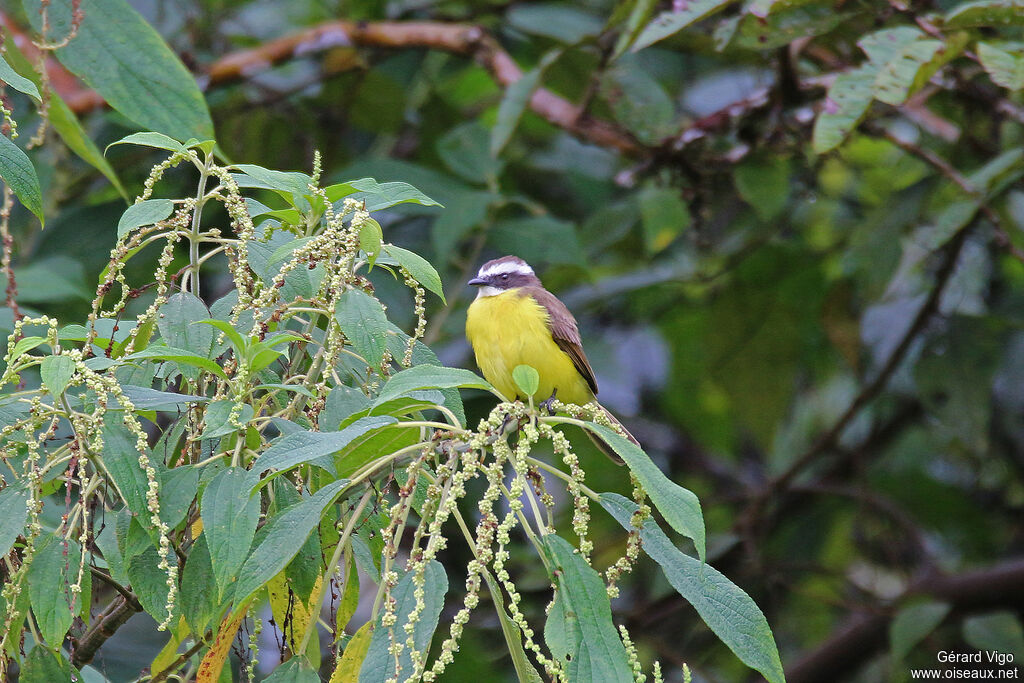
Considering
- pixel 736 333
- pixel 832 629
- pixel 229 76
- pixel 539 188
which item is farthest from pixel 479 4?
pixel 832 629

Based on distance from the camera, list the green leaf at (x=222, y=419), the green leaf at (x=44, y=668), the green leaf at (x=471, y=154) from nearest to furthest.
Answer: the green leaf at (x=222, y=419) < the green leaf at (x=44, y=668) < the green leaf at (x=471, y=154)

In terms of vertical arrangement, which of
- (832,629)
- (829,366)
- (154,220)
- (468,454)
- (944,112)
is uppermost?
(154,220)

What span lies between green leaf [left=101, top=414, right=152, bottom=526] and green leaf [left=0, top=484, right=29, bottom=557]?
0.51 feet

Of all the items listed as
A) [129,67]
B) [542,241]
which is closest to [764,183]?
[542,241]

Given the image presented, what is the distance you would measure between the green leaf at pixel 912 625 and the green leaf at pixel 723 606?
3220mm

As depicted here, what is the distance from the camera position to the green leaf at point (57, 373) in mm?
1611

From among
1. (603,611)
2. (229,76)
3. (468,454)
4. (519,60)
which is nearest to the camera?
(468,454)

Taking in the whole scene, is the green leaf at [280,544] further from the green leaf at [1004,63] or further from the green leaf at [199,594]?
the green leaf at [1004,63]

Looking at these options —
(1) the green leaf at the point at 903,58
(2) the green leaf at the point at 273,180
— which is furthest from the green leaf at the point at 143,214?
(1) the green leaf at the point at 903,58

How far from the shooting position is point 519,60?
6.30m

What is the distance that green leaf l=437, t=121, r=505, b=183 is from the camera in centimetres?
491

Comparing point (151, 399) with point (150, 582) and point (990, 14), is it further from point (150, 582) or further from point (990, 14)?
point (990, 14)

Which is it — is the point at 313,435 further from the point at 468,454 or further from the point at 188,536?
the point at 188,536

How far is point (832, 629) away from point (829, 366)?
5.31 ft
